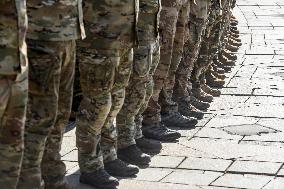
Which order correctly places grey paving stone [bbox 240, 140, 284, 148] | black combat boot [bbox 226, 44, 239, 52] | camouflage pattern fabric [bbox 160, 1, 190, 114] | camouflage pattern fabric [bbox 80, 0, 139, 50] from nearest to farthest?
camouflage pattern fabric [bbox 80, 0, 139, 50] < grey paving stone [bbox 240, 140, 284, 148] < camouflage pattern fabric [bbox 160, 1, 190, 114] < black combat boot [bbox 226, 44, 239, 52]

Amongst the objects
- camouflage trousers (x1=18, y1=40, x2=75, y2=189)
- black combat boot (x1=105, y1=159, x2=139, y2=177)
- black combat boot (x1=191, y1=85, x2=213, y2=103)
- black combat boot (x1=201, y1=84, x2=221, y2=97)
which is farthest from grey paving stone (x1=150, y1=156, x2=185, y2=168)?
black combat boot (x1=201, y1=84, x2=221, y2=97)

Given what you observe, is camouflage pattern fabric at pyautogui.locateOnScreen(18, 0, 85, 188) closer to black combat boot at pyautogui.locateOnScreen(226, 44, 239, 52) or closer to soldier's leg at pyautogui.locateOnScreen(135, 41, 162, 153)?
soldier's leg at pyautogui.locateOnScreen(135, 41, 162, 153)

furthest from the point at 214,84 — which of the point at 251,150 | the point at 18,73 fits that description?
the point at 18,73

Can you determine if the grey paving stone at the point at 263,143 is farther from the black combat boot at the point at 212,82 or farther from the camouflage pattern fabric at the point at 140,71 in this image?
the black combat boot at the point at 212,82

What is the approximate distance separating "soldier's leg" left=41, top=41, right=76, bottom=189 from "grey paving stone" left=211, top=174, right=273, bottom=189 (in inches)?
49.3

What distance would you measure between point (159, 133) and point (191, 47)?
1.28 m

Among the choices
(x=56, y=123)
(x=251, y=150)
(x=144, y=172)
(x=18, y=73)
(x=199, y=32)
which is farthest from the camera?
(x=199, y=32)

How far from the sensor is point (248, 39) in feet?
38.6

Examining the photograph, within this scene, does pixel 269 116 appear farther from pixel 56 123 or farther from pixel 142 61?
pixel 56 123

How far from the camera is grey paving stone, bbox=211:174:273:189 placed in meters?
4.60

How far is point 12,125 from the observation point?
10.4ft

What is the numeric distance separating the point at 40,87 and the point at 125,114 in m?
1.49

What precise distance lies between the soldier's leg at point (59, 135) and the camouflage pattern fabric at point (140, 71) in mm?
1079

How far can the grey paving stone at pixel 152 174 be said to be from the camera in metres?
4.69
